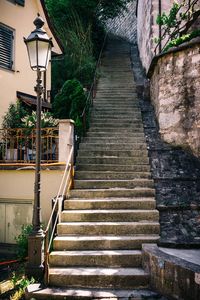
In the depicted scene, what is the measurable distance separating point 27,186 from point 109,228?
8.41 feet

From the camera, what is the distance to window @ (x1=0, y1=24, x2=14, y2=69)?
1024 cm

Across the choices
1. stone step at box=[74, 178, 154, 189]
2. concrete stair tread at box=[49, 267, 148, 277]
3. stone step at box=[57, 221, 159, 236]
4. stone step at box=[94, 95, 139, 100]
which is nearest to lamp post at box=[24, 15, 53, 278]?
concrete stair tread at box=[49, 267, 148, 277]

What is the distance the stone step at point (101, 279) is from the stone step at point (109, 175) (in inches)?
108

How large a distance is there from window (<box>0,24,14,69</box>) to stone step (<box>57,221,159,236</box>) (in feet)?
22.0

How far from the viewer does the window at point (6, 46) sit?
1024 centimetres

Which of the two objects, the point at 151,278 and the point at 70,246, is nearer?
the point at 151,278

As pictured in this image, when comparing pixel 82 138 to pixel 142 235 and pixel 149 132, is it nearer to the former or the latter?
pixel 149 132

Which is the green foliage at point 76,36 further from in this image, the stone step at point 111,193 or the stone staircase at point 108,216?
the stone step at point 111,193

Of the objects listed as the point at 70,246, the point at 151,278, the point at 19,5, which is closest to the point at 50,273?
the point at 70,246

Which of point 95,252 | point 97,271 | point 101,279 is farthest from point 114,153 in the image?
point 101,279

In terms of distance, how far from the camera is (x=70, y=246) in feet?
18.1

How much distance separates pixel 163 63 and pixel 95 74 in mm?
6108

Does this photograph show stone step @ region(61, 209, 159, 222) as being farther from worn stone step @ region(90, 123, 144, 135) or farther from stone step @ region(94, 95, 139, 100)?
stone step @ region(94, 95, 139, 100)

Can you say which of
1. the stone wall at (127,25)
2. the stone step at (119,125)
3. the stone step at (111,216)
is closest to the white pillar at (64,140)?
the stone step at (111,216)
